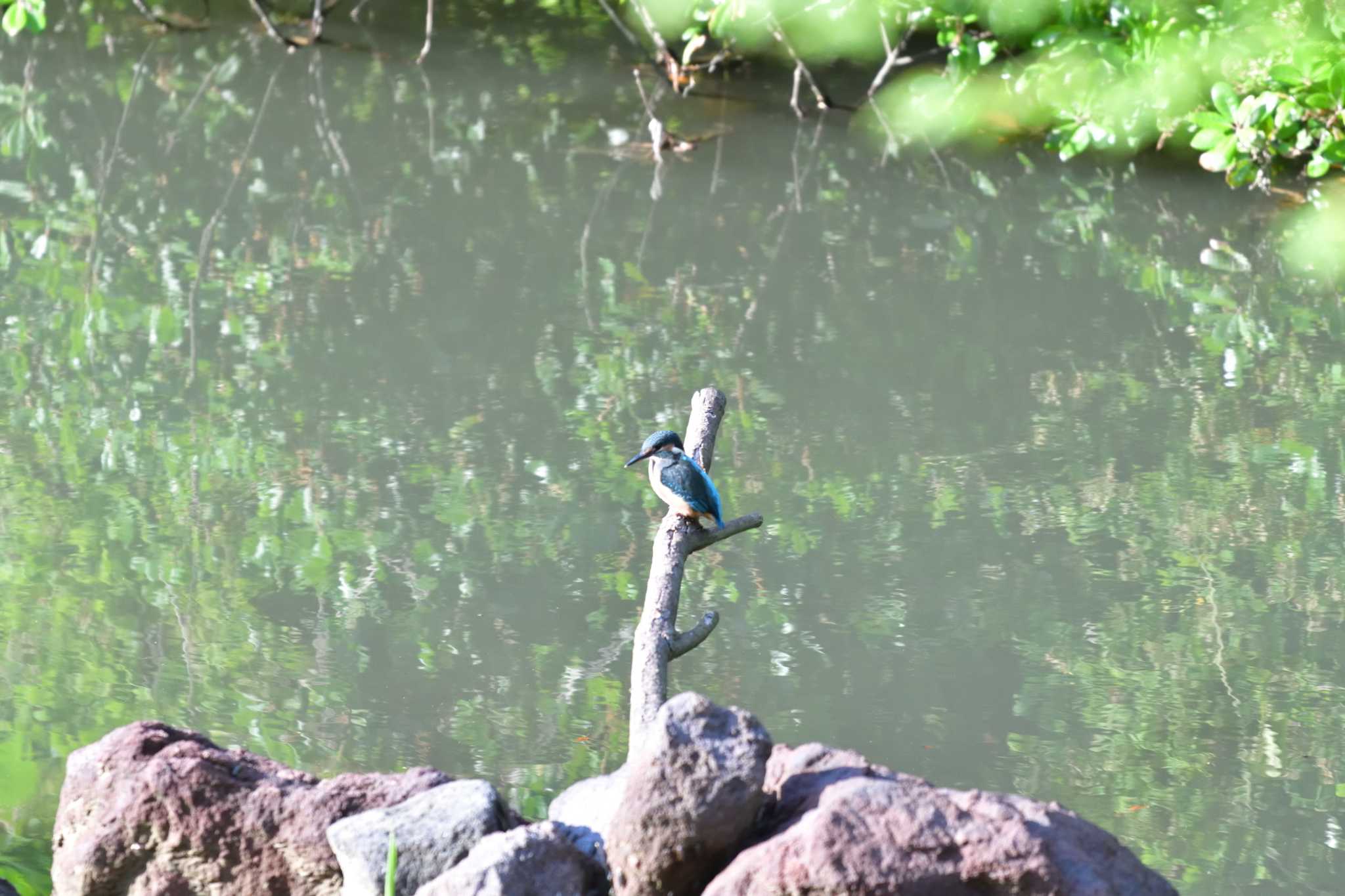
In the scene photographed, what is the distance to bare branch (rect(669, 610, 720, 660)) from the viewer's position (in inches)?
116

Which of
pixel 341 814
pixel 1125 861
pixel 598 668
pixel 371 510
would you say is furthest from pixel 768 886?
pixel 371 510

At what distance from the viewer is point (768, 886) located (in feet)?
7.11

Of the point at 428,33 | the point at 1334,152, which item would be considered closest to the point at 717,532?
the point at 1334,152

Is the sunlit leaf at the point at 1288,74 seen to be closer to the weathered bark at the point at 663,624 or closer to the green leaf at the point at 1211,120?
the green leaf at the point at 1211,120

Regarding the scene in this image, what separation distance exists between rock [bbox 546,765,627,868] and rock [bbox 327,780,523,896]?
0.45 feet

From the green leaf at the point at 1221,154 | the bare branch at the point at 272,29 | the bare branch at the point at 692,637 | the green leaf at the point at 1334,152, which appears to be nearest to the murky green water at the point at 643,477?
the green leaf at the point at 1221,154

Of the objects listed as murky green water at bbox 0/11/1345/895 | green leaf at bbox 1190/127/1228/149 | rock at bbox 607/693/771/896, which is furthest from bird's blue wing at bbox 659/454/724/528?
green leaf at bbox 1190/127/1228/149

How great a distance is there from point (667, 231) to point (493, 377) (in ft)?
6.61

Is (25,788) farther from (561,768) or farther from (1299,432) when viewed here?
(1299,432)

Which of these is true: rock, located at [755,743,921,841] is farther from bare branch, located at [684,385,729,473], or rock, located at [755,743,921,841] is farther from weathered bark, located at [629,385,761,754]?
bare branch, located at [684,385,729,473]

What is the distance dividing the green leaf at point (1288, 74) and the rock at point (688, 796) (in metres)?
6.19

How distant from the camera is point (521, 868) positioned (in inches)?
89.0

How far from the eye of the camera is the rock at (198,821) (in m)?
2.52

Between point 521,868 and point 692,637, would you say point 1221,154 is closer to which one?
point 692,637
